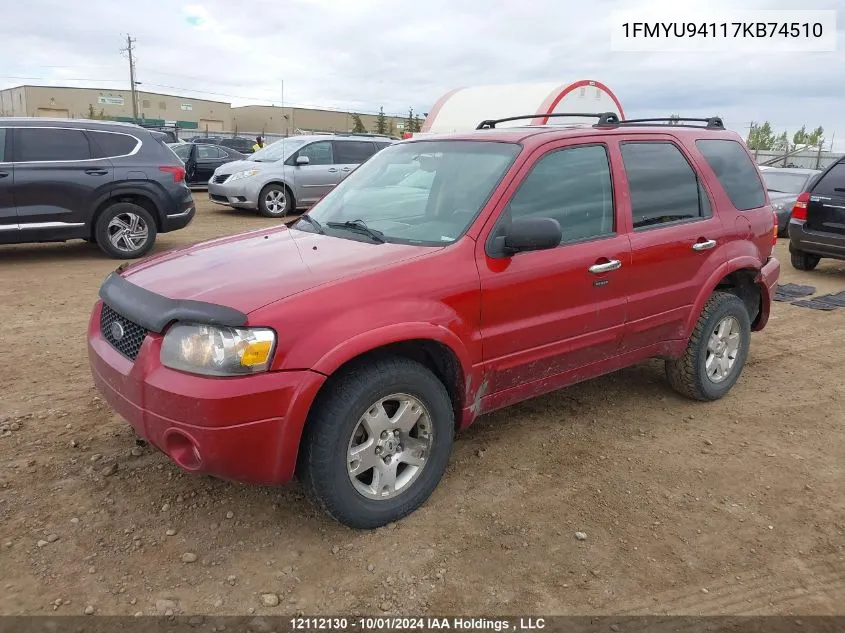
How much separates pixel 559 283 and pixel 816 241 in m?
6.88

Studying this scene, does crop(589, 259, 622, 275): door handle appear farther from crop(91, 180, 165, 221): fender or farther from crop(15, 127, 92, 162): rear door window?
crop(15, 127, 92, 162): rear door window

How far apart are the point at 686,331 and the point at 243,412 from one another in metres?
2.94

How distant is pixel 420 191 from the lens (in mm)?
3734

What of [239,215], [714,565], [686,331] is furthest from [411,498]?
[239,215]

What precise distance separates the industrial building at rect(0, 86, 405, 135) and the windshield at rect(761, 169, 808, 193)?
175 ft

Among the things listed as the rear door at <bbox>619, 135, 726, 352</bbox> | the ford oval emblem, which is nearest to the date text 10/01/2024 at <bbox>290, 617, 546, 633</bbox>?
the ford oval emblem

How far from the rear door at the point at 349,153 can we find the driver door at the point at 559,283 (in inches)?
422

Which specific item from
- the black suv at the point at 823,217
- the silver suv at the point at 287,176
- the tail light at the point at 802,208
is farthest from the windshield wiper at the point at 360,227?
the silver suv at the point at 287,176

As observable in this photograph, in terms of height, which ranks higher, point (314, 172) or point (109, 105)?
point (109, 105)

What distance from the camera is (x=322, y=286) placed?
2785 mm

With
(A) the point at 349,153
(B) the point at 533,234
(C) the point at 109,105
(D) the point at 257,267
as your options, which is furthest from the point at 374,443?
(C) the point at 109,105

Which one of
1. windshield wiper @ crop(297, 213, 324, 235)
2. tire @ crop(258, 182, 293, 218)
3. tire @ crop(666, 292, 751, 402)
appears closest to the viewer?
windshield wiper @ crop(297, 213, 324, 235)

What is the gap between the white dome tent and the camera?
14.3m

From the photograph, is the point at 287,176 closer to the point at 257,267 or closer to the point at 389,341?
the point at 257,267
